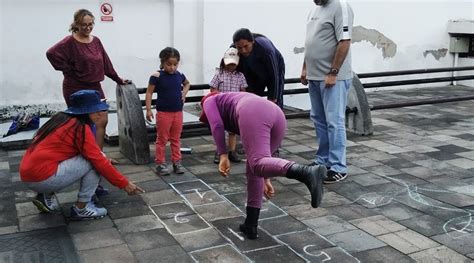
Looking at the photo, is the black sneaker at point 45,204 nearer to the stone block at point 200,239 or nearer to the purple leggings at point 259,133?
the stone block at point 200,239

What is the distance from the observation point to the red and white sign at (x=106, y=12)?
28.5 ft

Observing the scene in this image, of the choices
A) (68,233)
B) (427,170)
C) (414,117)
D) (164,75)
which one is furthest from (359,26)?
(68,233)

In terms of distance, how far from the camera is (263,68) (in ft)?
18.4

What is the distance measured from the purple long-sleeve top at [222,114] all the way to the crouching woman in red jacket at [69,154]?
0.83m

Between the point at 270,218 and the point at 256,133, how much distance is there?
1.04 meters

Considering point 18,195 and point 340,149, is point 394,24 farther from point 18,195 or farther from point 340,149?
point 18,195

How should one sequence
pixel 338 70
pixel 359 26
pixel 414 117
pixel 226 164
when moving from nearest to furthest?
1. pixel 226 164
2. pixel 338 70
3. pixel 414 117
4. pixel 359 26

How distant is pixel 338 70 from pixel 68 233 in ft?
9.19

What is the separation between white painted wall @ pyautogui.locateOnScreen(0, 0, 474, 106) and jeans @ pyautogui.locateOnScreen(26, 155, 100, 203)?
181 inches

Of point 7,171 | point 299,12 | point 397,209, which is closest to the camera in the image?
point 397,209

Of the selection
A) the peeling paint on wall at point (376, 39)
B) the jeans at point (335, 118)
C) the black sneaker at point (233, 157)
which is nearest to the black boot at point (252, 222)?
the jeans at point (335, 118)

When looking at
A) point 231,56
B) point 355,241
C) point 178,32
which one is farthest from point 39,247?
point 178,32

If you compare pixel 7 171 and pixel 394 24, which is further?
pixel 394 24

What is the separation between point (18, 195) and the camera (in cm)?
488
